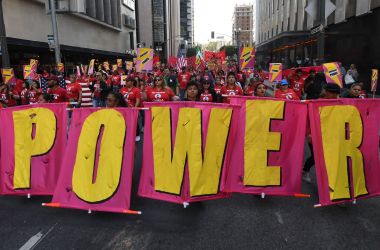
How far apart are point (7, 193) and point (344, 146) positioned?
463 cm

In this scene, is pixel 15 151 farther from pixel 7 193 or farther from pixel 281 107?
pixel 281 107

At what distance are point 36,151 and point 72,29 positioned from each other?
29.2 meters

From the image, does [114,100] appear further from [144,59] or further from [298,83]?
[298,83]

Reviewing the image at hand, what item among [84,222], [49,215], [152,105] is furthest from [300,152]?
[49,215]

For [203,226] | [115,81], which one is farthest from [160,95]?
[115,81]

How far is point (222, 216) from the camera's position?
187 inches

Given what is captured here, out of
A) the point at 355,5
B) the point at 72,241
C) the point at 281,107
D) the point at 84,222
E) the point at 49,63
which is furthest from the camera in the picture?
the point at 49,63

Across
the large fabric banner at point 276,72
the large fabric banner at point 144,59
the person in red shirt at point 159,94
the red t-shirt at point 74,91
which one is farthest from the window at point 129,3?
the person in red shirt at point 159,94

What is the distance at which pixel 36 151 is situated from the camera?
203 inches

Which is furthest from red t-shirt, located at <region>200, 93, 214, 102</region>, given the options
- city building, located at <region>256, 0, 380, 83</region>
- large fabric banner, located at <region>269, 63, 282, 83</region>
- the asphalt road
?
large fabric banner, located at <region>269, 63, 282, 83</region>

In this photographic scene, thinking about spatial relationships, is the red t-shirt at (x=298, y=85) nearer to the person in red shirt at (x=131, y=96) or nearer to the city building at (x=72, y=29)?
the person in red shirt at (x=131, y=96)

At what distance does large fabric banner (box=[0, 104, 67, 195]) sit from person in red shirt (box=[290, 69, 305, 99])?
8.82 m

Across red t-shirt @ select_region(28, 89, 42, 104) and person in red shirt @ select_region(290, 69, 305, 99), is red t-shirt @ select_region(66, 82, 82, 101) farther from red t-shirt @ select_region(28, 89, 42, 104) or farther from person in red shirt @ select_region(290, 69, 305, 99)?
person in red shirt @ select_region(290, 69, 305, 99)

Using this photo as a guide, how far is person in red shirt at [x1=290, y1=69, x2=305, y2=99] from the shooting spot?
1222 centimetres
